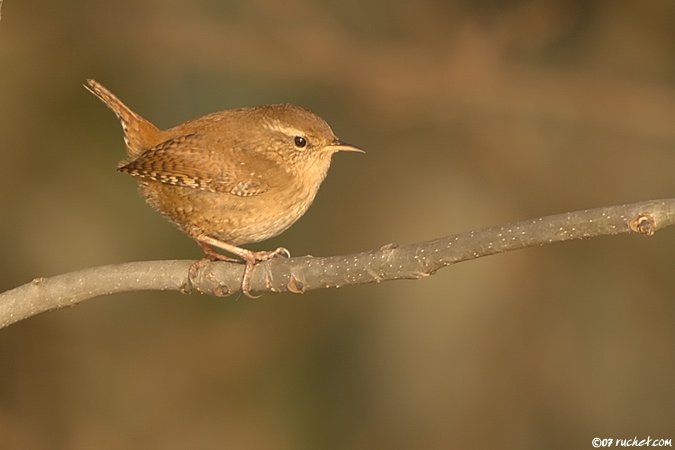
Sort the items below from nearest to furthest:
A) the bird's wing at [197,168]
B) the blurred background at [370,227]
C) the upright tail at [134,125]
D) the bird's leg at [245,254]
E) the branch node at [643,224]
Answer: the branch node at [643,224]
the bird's leg at [245,254]
the bird's wing at [197,168]
the upright tail at [134,125]
the blurred background at [370,227]

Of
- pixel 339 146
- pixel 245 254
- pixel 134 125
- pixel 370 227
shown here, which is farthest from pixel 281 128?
pixel 370 227

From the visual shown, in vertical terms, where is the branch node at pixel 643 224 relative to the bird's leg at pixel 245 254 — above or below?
below

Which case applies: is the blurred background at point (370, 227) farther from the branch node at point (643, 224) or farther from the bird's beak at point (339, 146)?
the branch node at point (643, 224)

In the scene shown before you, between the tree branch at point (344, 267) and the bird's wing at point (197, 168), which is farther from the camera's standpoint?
the bird's wing at point (197, 168)

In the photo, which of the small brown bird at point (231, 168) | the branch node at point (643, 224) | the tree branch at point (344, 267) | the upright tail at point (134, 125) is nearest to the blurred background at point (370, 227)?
the upright tail at point (134, 125)

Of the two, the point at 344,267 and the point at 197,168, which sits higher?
the point at 197,168

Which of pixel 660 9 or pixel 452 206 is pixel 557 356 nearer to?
pixel 452 206

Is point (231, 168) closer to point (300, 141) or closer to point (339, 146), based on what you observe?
point (300, 141)

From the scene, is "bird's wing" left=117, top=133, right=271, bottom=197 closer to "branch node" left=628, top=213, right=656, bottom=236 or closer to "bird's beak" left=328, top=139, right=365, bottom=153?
"bird's beak" left=328, top=139, right=365, bottom=153
